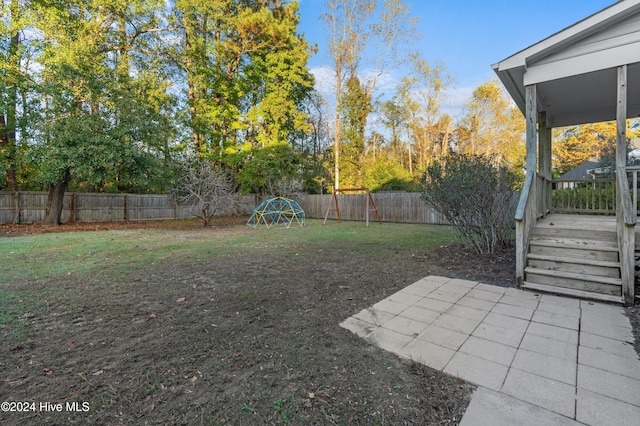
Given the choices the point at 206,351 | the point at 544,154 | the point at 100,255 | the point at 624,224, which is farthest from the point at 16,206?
the point at 544,154

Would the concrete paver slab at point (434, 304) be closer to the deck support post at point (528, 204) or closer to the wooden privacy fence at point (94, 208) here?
the deck support post at point (528, 204)

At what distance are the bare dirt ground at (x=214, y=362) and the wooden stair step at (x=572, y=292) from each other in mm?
305

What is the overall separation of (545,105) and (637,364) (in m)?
5.43

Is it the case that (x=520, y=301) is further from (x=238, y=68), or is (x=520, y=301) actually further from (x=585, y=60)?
(x=238, y=68)

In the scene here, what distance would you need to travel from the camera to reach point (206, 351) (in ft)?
Result: 7.12

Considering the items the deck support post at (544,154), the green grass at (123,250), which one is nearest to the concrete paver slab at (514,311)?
the green grass at (123,250)

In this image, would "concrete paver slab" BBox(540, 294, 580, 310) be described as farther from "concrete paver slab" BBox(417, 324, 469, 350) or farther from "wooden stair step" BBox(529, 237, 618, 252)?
"concrete paver slab" BBox(417, 324, 469, 350)

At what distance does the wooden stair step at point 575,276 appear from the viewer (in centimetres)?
317

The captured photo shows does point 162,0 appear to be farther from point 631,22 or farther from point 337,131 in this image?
point 631,22

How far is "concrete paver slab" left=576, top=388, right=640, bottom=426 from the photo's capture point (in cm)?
147

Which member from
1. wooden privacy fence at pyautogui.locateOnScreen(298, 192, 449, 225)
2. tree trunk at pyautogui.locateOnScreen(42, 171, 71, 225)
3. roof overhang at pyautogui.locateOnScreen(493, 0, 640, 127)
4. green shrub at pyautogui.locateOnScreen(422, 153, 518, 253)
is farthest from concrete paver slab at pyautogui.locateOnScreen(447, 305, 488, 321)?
tree trunk at pyautogui.locateOnScreen(42, 171, 71, 225)

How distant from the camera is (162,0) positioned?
12.6 m

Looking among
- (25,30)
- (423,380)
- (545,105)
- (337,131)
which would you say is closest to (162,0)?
(25,30)

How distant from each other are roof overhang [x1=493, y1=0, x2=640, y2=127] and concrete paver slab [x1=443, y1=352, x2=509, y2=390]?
13.6 feet
